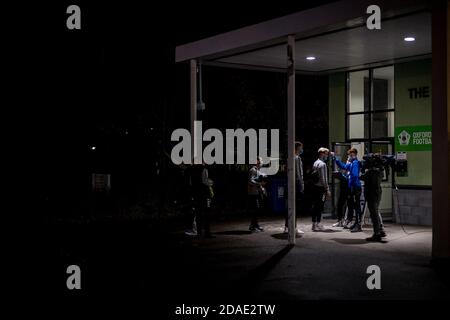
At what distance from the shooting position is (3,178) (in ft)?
83.5

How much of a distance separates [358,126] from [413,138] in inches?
82.4

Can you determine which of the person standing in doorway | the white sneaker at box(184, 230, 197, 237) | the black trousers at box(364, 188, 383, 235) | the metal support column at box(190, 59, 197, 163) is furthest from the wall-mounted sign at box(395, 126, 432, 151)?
the white sneaker at box(184, 230, 197, 237)

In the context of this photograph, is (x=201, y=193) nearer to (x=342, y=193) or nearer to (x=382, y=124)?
(x=342, y=193)

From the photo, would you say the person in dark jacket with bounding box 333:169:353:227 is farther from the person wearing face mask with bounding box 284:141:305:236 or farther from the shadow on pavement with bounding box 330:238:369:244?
the shadow on pavement with bounding box 330:238:369:244

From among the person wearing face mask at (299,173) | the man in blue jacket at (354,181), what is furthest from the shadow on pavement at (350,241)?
the man in blue jacket at (354,181)

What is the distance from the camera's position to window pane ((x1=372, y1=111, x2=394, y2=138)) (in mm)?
15836

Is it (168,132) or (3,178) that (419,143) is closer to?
(168,132)

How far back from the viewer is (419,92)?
14898 mm

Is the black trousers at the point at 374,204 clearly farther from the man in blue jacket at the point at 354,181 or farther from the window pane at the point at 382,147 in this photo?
the window pane at the point at 382,147

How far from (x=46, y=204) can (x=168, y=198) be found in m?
4.20

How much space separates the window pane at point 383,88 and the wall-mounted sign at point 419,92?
2.52 feet

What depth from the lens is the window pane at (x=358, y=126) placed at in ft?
54.2

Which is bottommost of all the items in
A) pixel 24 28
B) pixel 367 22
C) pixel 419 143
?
pixel 419 143
